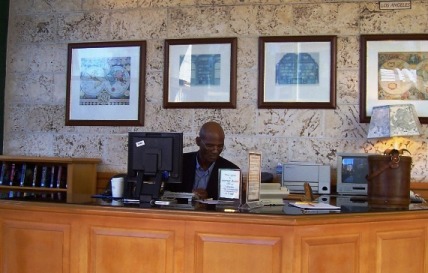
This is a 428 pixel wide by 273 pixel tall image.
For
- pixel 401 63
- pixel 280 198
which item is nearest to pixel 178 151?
pixel 280 198

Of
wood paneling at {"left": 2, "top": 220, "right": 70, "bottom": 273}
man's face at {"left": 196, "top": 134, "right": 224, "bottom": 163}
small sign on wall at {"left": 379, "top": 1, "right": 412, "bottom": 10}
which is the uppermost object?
small sign on wall at {"left": 379, "top": 1, "right": 412, "bottom": 10}

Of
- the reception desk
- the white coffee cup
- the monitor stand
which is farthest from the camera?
the white coffee cup

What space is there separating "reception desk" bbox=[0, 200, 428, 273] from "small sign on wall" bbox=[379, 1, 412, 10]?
2.29 m

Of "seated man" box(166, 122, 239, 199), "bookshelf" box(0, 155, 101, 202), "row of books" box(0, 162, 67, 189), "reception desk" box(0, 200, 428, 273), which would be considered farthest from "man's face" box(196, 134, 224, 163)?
"row of books" box(0, 162, 67, 189)

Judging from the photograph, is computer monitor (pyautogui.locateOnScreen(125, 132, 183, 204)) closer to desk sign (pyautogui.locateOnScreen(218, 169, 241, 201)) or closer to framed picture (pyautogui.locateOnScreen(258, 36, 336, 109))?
desk sign (pyautogui.locateOnScreen(218, 169, 241, 201))

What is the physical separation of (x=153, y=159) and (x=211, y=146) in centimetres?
61

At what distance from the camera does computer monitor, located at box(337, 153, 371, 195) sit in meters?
3.90

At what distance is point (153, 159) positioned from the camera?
282 centimetres

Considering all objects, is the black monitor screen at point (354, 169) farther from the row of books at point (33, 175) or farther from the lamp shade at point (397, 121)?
the row of books at point (33, 175)

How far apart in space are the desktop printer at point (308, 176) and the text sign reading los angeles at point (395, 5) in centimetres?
152

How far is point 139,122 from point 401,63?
242cm

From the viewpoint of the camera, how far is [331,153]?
4336 millimetres

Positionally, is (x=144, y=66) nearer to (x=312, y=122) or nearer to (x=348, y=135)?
(x=312, y=122)

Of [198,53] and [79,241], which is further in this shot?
[198,53]
